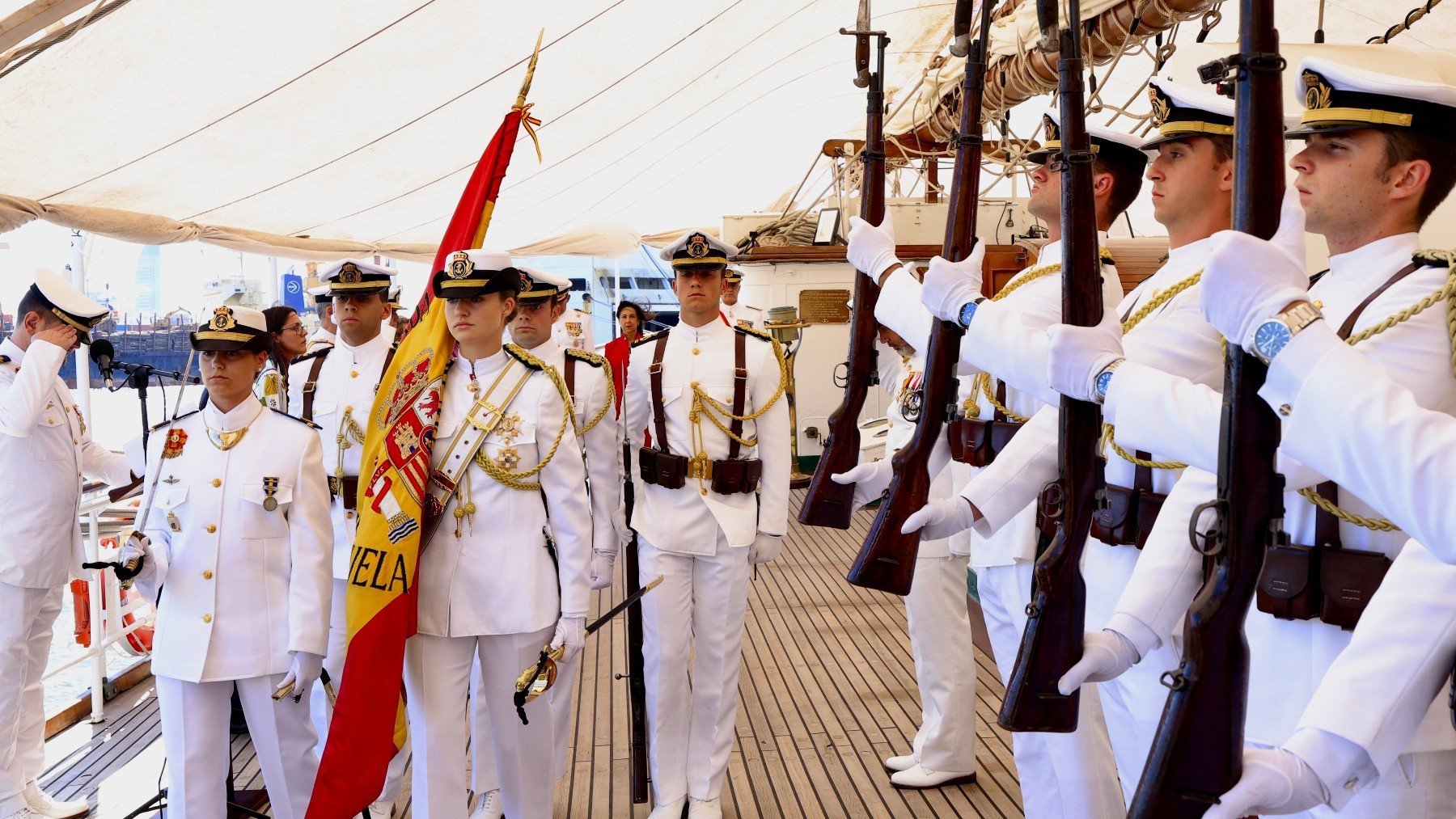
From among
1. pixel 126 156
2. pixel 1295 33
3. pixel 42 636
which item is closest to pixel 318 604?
pixel 42 636

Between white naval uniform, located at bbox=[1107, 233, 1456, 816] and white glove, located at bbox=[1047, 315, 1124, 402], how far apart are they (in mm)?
47

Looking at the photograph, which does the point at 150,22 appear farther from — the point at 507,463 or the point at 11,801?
the point at 11,801

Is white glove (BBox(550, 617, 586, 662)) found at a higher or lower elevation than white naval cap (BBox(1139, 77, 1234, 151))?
lower

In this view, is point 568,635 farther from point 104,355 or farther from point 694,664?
point 104,355

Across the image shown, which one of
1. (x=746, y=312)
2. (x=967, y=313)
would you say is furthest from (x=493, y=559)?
(x=746, y=312)

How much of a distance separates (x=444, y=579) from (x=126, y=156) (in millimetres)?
2479

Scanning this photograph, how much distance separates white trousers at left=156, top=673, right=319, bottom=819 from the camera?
281cm

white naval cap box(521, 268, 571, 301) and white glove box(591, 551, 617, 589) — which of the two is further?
white naval cap box(521, 268, 571, 301)

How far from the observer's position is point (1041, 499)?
1.77 meters

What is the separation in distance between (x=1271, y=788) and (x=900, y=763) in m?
2.78

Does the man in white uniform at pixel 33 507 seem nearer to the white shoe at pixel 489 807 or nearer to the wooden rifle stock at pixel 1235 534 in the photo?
the white shoe at pixel 489 807

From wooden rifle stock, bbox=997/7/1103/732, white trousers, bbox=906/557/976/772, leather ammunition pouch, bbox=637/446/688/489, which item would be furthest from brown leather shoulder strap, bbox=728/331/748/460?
wooden rifle stock, bbox=997/7/1103/732

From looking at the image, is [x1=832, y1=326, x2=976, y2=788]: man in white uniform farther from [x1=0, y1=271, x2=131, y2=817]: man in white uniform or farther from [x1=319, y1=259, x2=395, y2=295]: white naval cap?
[x1=0, y1=271, x2=131, y2=817]: man in white uniform

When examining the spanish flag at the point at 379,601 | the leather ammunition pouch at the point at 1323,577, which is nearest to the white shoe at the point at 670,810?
the spanish flag at the point at 379,601
